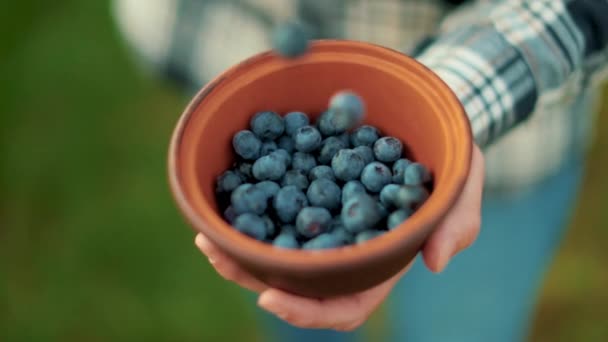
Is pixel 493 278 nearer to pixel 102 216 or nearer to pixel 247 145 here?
pixel 247 145

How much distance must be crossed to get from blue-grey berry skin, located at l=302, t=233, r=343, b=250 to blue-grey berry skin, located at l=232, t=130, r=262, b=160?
0.41 feet

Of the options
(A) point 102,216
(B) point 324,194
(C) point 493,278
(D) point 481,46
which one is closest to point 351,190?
(B) point 324,194

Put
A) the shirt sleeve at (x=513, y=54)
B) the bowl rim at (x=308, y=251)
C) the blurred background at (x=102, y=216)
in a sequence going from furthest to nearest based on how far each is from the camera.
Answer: the blurred background at (x=102, y=216) → the shirt sleeve at (x=513, y=54) → the bowl rim at (x=308, y=251)

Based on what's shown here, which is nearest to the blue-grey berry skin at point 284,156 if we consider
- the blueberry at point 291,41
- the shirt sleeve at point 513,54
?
the blueberry at point 291,41

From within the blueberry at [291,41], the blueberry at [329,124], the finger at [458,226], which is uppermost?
the blueberry at [291,41]

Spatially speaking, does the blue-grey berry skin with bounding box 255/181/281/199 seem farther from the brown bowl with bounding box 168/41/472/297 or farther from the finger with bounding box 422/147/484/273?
the finger with bounding box 422/147/484/273

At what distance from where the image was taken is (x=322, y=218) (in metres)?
0.67

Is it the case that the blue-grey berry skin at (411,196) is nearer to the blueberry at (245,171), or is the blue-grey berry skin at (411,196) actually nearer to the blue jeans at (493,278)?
the blueberry at (245,171)

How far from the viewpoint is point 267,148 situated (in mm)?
747

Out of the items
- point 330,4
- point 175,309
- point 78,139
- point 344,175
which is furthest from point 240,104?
point 78,139

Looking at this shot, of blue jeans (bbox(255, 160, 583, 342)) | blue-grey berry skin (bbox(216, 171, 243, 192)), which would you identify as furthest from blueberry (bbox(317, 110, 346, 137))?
blue jeans (bbox(255, 160, 583, 342))

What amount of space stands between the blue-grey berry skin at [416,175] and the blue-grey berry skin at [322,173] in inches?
3.0

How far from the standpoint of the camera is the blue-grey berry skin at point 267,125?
742 mm

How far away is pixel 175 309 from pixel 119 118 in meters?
0.59
